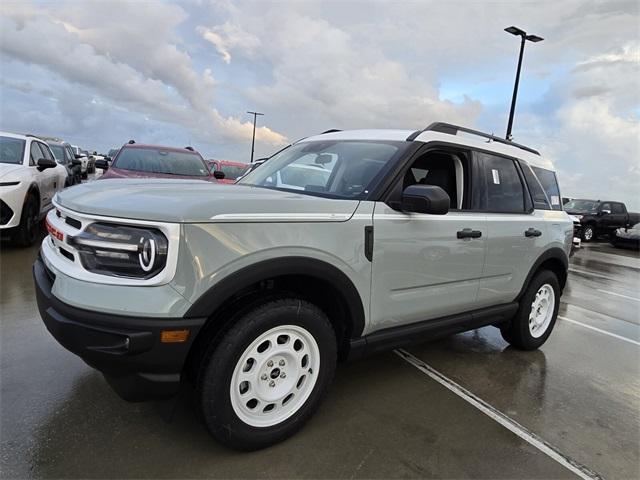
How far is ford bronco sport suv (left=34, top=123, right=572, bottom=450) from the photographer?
2.05 m

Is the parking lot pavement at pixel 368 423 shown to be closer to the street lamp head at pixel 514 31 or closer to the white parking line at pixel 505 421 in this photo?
the white parking line at pixel 505 421

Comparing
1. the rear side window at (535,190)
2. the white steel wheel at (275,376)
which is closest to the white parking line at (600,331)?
the rear side window at (535,190)

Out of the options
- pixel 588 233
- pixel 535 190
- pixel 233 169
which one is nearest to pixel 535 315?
pixel 535 190

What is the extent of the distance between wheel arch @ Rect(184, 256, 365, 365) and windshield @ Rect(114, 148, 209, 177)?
243 inches

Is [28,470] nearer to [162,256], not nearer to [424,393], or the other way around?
[162,256]

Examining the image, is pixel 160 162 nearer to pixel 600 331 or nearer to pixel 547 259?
pixel 547 259

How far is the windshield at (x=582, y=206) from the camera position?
2108 centimetres

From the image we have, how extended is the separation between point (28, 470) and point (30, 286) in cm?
347

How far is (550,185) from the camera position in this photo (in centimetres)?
471

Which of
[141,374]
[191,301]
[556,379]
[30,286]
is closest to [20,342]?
[30,286]

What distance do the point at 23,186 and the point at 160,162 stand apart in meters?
2.22

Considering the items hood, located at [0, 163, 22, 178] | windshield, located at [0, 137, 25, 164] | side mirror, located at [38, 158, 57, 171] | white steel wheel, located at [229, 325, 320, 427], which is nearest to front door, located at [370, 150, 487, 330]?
white steel wheel, located at [229, 325, 320, 427]

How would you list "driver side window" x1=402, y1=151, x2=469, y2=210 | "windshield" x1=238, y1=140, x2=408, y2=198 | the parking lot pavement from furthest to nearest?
"driver side window" x1=402, y1=151, x2=469, y2=210
"windshield" x1=238, y1=140, x2=408, y2=198
the parking lot pavement

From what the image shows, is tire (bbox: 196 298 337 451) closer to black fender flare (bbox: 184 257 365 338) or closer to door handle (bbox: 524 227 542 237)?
black fender flare (bbox: 184 257 365 338)
